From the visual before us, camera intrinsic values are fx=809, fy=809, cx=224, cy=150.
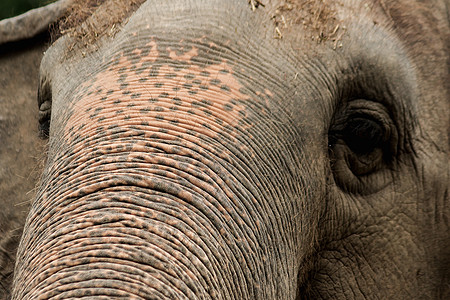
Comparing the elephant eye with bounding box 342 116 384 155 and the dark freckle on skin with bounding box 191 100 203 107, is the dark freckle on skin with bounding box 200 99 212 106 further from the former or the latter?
the elephant eye with bounding box 342 116 384 155

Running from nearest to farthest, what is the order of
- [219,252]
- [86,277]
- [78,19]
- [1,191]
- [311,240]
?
[86,277], [219,252], [311,240], [78,19], [1,191]

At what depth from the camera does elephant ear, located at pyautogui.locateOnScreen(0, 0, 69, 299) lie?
2.89 m

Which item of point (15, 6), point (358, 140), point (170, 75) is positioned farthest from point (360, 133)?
point (15, 6)

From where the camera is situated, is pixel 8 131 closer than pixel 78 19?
No

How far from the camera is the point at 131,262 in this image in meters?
1.62

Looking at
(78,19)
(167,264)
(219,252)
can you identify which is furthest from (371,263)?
(78,19)

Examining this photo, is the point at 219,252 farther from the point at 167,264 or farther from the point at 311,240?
the point at 311,240

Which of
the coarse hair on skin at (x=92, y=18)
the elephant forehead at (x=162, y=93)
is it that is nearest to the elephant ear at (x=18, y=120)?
the coarse hair on skin at (x=92, y=18)

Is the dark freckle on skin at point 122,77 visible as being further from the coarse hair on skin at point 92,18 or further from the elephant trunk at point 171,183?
the coarse hair on skin at point 92,18

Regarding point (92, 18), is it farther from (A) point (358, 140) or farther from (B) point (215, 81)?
(A) point (358, 140)

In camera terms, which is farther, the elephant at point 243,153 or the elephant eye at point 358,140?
the elephant eye at point 358,140

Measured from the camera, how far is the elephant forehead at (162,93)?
1936 millimetres

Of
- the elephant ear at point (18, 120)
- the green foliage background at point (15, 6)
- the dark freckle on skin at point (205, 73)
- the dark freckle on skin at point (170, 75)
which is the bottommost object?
the dark freckle on skin at point (170, 75)

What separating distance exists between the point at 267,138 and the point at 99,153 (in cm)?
45
